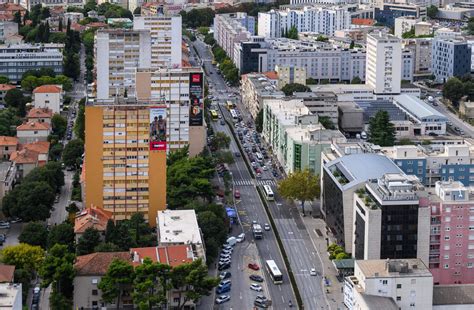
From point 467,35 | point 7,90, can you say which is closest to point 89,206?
point 7,90

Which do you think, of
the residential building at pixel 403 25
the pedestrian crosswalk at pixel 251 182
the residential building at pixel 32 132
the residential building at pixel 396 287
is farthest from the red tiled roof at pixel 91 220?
the residential building at pixel 403 25

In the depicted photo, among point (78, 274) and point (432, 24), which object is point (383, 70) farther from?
point (78, 274)

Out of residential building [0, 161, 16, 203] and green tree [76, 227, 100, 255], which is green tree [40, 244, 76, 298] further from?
residential building [0, 161, 16, 203]

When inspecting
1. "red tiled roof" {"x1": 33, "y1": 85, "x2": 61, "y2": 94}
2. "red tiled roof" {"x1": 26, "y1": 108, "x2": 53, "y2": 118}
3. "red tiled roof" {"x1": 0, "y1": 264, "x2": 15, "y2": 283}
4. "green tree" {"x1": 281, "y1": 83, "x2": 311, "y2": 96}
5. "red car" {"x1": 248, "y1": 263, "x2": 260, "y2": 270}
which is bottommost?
"red car" {"x1": 248, "y1": 263, "x2": 260, "y2": 270}

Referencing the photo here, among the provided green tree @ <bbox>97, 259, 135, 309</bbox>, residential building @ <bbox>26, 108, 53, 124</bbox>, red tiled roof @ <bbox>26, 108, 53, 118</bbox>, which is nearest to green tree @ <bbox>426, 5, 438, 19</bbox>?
red tiled roof @ <bbox>26, 108, 53, 118</bbox>

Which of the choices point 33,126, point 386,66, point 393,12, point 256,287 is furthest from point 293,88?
point 393,12
